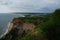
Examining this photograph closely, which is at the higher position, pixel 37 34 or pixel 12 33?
pixel 37 34

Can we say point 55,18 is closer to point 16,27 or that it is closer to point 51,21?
point 51,21

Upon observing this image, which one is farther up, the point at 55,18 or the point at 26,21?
the point at 55,18

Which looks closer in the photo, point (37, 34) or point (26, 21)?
point (37, 34)

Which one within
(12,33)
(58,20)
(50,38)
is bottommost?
(12,33)

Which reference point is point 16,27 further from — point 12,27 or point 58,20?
point 58,20

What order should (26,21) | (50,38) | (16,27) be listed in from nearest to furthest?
1. (50,38)
2. (26,21)
3. (16,27)

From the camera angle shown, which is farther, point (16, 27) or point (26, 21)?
point (16, 27)

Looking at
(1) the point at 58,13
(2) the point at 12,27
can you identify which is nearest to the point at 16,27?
(2) the point at 12,27

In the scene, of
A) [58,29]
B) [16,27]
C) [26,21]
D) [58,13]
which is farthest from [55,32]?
[16,27]

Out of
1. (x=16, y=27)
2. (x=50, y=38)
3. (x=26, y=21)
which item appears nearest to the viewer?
(x=50, y=38)
